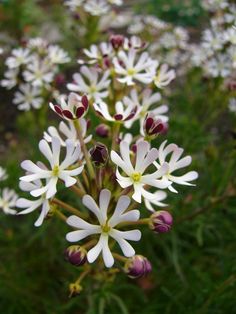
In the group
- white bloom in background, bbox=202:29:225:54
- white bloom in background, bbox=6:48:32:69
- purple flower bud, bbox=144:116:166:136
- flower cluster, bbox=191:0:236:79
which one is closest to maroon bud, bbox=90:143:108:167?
purple flower bud, bbox=144:116:166:136

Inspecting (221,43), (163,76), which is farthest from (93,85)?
(221,43)

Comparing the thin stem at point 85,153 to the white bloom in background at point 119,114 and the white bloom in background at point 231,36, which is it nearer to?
the white bloom in background at point 119,114

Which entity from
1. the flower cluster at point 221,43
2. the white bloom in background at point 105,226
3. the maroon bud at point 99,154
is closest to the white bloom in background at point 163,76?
the flower cluster at point 221,43

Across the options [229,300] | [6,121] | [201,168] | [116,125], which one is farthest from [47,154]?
[6,121]

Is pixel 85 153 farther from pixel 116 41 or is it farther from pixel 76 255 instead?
pixel 116 41

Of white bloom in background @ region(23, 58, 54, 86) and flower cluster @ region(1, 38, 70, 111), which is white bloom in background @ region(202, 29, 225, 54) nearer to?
flower cluster @ region(1, 38, 70, 111)

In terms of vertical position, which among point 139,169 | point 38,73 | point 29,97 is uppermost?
point 139,169
